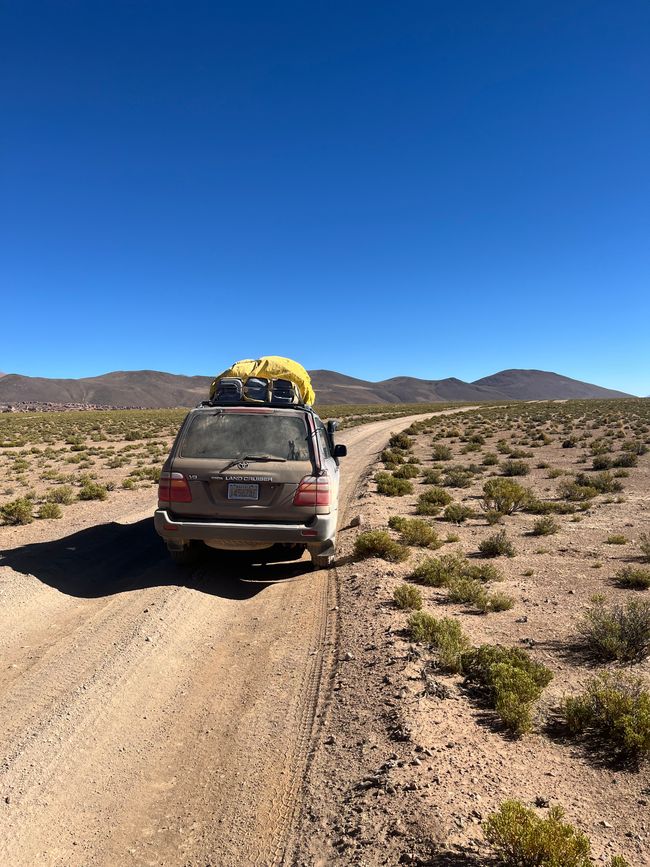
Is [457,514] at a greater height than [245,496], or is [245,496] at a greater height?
[245,496]

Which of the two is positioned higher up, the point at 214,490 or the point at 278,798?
the point at 214,490

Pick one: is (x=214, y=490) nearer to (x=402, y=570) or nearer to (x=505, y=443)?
(x=402, y=570)

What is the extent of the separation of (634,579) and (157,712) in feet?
20.3

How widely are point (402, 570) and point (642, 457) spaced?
16.7m

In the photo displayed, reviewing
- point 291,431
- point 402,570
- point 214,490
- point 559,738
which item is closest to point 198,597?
point 214,490

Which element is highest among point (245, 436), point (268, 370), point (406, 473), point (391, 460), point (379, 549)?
point (268, 370)

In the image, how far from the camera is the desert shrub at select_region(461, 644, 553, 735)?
3.65m

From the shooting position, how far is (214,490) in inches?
244

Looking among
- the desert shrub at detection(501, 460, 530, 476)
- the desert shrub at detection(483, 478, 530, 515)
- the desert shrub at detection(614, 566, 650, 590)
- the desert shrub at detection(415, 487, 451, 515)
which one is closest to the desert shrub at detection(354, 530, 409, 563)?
the desert shrub at detection(614, 566, 650, 590)

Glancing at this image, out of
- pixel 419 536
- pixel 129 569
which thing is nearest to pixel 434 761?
pixel 129 569

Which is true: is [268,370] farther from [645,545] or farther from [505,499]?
[645,545]

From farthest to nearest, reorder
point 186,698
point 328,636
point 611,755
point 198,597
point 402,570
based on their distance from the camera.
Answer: point 402,570 → point 198,597 → point 328,636 → point 186,698 → point 611,755

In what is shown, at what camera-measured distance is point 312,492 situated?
6.20 m

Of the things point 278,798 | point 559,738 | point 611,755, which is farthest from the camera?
point 559,738
